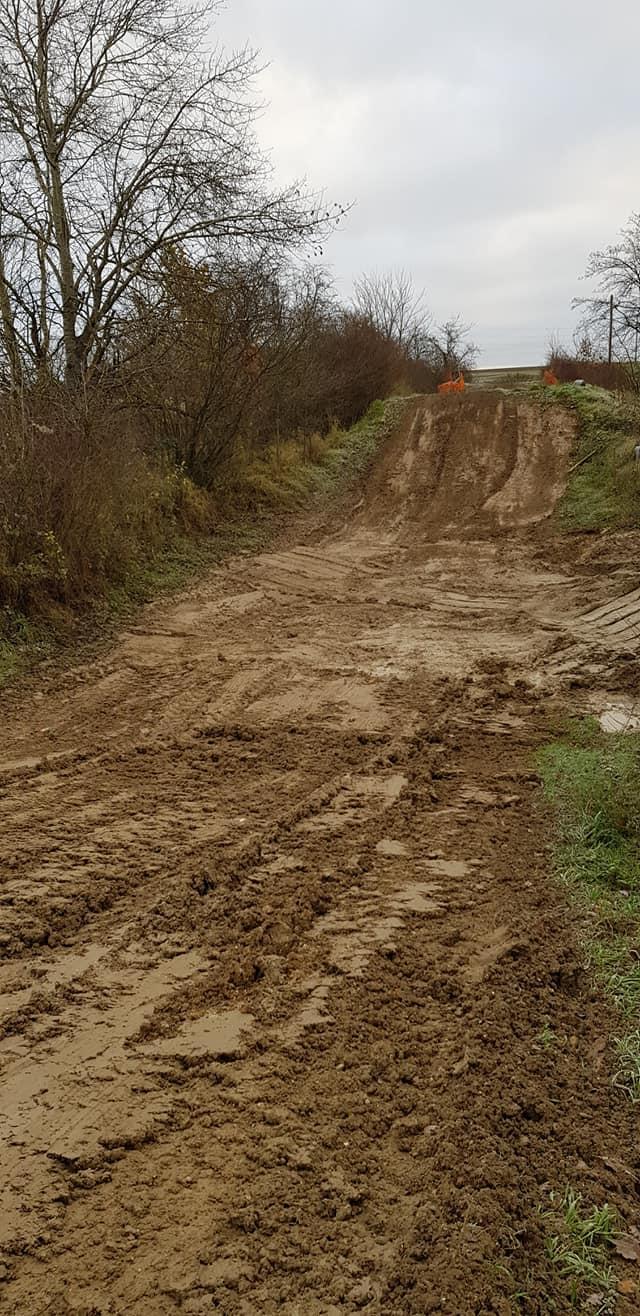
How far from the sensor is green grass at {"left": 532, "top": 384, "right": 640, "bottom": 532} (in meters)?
13.4

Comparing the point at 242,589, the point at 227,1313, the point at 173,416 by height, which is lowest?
the point at 227,1313

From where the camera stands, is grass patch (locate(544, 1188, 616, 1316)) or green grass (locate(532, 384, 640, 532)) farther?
green grass (locate(532, 384, 640, 532))

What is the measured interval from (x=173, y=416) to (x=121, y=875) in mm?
10530

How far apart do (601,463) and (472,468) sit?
2543 millimetres

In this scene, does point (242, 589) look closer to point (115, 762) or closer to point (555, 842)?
point (115, 762)

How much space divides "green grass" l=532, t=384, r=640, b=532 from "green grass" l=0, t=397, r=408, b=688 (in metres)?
4.38

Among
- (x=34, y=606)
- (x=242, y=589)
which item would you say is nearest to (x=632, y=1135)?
(x=34, y=606)

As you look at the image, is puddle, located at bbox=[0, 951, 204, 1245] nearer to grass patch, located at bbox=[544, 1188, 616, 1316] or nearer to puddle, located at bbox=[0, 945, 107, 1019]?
puddle, located at bbox=[0, 945, 107, 1019]

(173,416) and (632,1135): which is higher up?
(173,416)

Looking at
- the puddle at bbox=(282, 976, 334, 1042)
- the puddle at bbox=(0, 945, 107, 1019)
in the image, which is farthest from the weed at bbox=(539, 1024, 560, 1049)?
the puddle at bbox=(0, 945, 107, 1019)

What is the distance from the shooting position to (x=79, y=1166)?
7.95ft

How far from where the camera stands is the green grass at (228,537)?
7.90 meters

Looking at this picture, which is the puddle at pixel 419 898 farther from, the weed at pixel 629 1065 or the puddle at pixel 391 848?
the weed at pixel 629 1065

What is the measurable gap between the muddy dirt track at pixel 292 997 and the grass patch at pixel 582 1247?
0.05m
